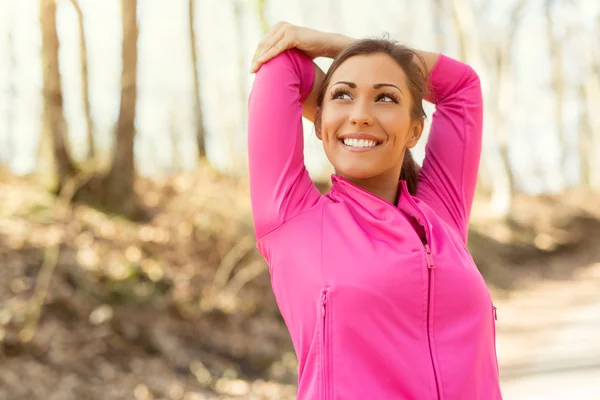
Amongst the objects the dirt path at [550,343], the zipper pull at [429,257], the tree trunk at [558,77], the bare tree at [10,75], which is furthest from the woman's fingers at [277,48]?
the tree trunk at [558,77]

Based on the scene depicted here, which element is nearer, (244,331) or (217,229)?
(244,331)

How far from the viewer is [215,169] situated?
1173 cm

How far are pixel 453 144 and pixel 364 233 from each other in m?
0.67

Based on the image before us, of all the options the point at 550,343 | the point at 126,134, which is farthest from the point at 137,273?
the point at 550,343

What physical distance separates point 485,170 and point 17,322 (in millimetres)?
22149

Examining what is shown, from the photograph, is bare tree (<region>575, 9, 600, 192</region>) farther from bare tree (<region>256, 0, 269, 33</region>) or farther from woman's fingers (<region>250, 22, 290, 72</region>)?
woman's fingers (<region>250, 22, 290, 72</region>)

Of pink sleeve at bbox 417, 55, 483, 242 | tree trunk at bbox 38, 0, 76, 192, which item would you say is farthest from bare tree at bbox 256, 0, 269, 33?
pink sleeve at bbox 417, 55, 483, 242

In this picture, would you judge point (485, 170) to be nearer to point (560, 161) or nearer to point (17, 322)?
point (560, 161)

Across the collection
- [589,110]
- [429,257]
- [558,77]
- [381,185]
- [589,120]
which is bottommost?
[429,257]

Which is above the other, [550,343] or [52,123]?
[52,123]

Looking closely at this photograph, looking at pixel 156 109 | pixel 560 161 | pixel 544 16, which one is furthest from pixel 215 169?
pixel 560 161

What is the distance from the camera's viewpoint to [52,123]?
30.3 feet

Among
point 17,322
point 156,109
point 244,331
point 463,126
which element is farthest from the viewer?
point 156,109

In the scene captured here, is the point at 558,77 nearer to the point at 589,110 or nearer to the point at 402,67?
the point at 589,110
